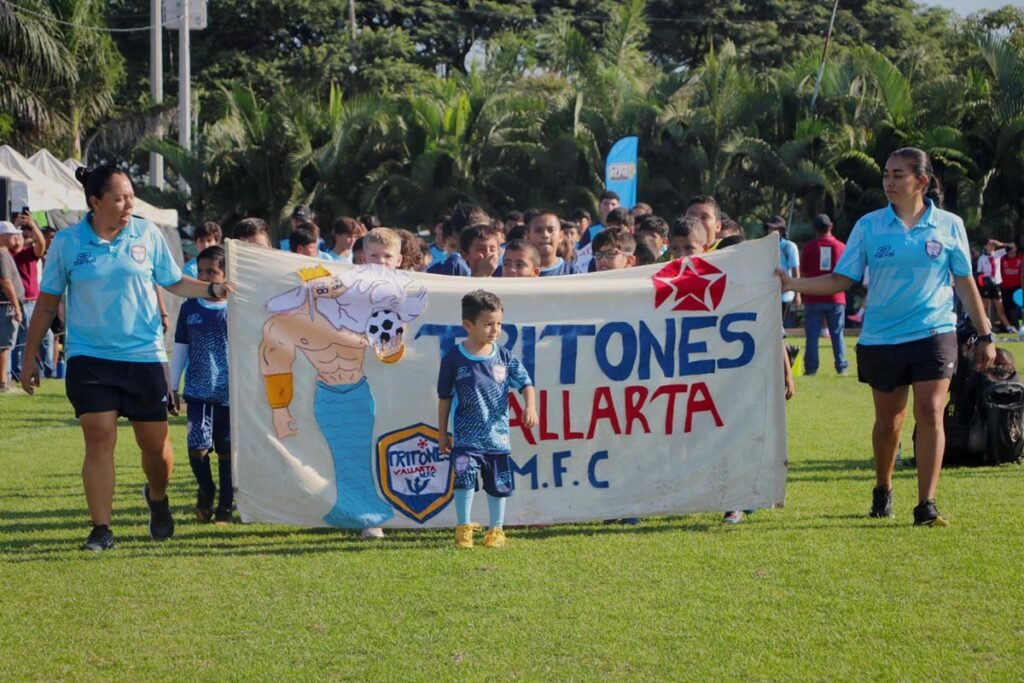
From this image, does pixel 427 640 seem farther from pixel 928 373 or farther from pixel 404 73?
pixel 404 73

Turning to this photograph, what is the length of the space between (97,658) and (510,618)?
1600 millimetres

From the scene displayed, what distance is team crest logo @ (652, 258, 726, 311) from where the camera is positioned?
7828mm

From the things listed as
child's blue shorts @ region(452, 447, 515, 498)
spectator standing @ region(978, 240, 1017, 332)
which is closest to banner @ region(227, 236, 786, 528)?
child's blue shorts @ region(452, 447, 515, 498)

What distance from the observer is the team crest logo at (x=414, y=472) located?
763 cm

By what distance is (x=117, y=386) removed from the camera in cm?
720

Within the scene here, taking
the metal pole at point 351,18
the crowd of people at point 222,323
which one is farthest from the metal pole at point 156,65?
the crowd of people at point 222,323

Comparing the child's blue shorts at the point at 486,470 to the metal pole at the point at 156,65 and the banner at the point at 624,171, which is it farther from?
the metal pole at the point at 156,65

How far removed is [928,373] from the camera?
7516mm

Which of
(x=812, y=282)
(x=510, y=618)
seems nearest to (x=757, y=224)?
(x=812, y=282)

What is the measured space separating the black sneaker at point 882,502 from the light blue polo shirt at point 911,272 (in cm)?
82

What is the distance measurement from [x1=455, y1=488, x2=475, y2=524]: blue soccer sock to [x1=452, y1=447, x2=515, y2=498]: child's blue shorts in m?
0.03

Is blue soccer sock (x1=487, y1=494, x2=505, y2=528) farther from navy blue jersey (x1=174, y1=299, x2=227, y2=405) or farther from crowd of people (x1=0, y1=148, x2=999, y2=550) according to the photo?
navy blue jersey (x1=174, y1=299, x2=227, y2=405)

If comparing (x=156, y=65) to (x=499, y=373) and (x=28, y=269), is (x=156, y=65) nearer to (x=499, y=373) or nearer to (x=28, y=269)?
(x=28, y=269)

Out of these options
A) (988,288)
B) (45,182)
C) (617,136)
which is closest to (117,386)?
(45,182)
